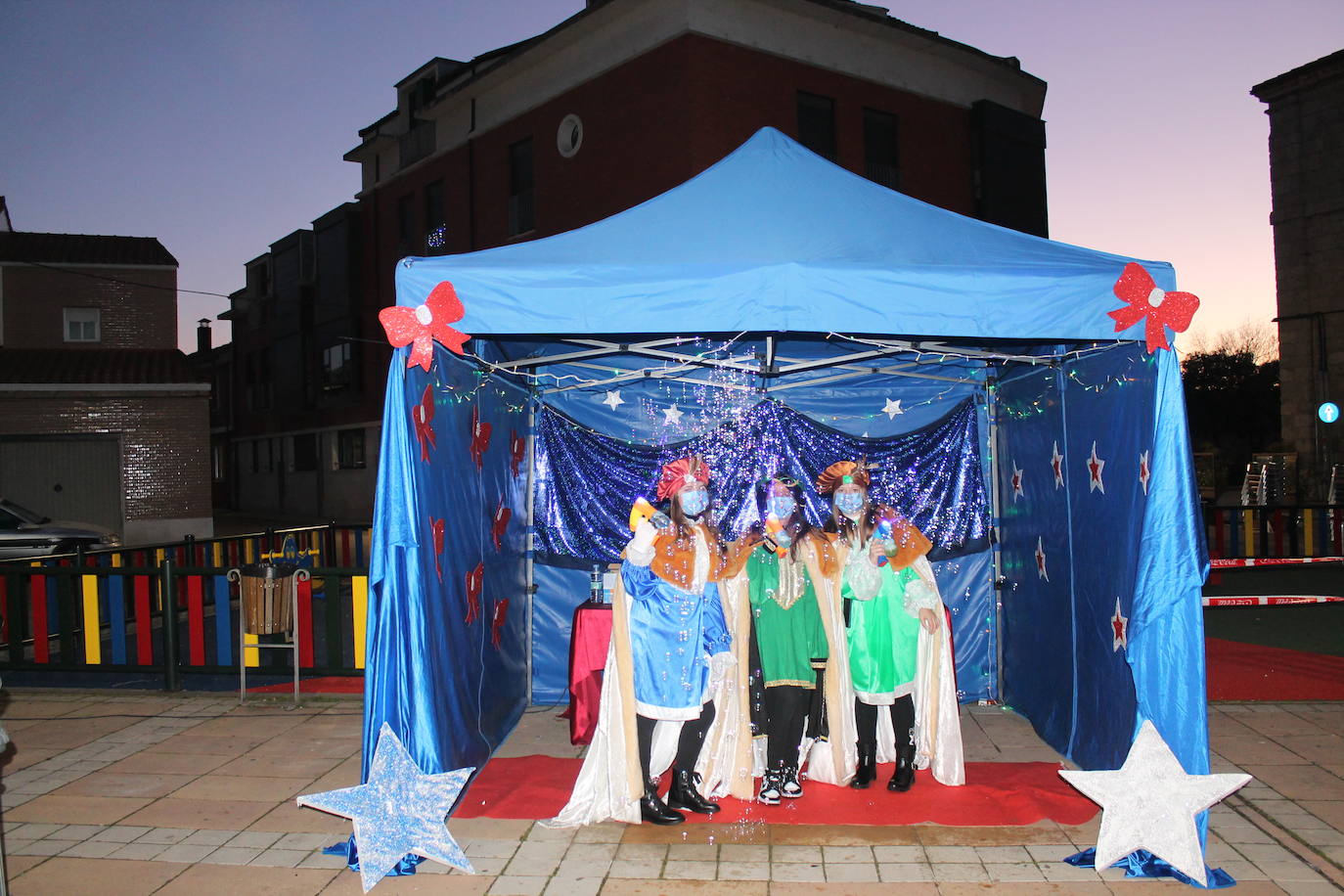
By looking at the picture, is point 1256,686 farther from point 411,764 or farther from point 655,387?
point 411,764

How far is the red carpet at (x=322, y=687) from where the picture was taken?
7156mm

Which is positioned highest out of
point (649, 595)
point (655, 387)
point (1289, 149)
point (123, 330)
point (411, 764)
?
point (1289, 149)

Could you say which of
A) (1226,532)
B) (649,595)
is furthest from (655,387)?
(1226,532)

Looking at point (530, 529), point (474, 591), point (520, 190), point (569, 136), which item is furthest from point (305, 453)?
point (474, 591)

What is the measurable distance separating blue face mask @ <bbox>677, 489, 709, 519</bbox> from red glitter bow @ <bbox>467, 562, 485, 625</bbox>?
147 centimetres

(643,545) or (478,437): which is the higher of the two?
(478,437)

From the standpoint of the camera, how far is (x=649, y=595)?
4633mm

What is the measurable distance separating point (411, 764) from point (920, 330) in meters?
3.10

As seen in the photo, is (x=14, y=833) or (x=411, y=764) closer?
(x=411, y=764)

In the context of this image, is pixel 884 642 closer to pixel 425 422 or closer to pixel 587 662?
pixel 587 662

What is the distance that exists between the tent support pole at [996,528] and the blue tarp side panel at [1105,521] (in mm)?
1270

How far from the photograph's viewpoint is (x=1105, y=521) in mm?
5062

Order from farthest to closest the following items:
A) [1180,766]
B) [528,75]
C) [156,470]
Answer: [156,470], [528,75], [1180,766]

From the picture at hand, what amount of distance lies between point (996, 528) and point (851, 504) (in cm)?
226
